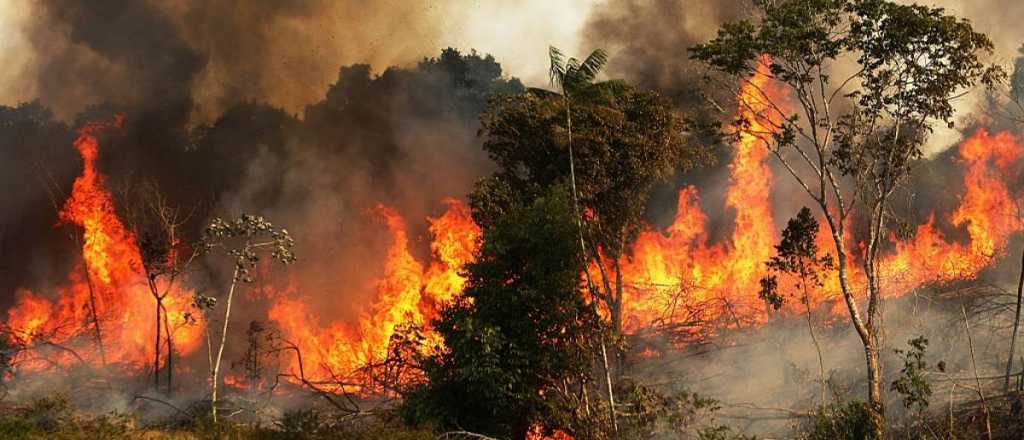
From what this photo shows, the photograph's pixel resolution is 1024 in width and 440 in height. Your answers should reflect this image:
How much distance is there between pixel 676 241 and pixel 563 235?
Answer: 2029 centimetres

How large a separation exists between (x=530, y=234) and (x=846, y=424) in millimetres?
8711

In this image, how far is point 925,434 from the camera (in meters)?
18.2

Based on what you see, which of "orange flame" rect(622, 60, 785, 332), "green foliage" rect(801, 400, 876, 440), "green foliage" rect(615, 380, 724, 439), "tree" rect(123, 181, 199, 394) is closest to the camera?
"green foliage" rect(801, 400, 876, 440)

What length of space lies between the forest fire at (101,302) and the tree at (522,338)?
21.6 meters

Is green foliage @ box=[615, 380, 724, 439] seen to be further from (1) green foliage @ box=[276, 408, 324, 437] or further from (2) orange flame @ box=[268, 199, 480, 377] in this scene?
(2) orange flame @ box=[268, 199, 480, 377]

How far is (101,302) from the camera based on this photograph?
38.3m

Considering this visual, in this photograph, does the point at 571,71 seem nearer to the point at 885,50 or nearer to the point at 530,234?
the point at 530,234

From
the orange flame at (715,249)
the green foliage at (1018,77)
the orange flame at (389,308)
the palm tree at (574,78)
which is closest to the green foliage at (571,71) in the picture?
the palm tree at (574,78)

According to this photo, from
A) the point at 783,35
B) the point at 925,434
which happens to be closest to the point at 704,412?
the point at 925,434

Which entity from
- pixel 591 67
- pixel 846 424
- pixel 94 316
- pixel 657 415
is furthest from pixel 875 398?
pixel 94 316

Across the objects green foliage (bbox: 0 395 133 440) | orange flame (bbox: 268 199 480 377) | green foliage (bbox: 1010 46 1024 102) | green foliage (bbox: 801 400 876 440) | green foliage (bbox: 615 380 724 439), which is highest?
green foliage (bbox: 1010 46 1024 102)

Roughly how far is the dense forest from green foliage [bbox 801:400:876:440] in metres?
0.09

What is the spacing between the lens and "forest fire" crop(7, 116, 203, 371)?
3631cm

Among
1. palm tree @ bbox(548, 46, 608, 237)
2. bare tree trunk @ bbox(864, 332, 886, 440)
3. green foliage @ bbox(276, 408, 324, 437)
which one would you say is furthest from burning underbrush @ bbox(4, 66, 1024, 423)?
palm tree @ bbox(548, 46, 608, 237)
